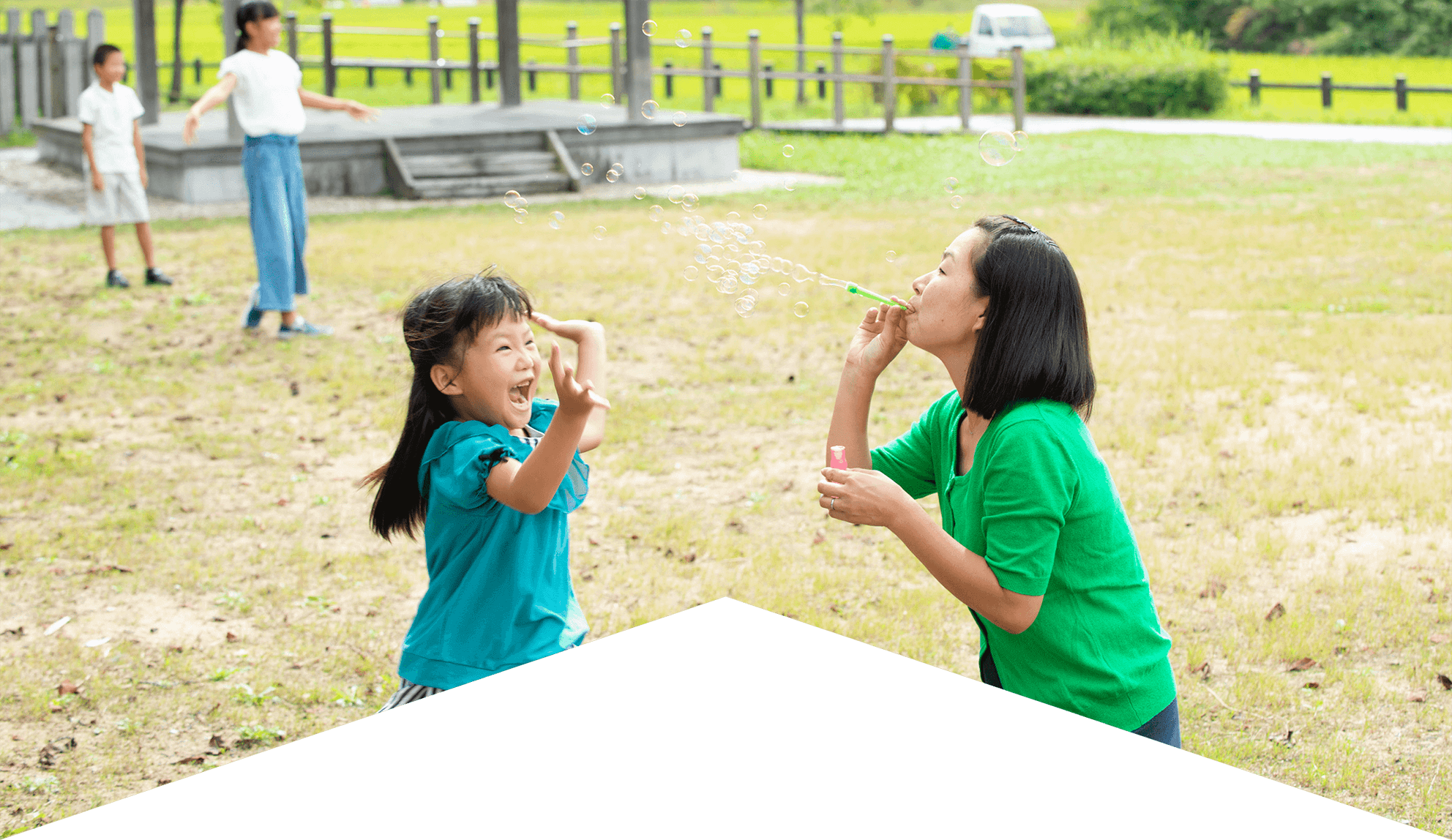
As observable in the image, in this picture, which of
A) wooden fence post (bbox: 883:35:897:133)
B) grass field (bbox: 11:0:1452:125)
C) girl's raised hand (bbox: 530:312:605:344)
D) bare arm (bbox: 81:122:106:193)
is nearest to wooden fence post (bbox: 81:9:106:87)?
grass field (bbox: 11:0:1452:125)

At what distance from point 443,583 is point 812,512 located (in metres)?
3.03

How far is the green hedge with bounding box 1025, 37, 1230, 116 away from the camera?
27297mm

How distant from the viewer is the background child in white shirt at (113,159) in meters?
10.1

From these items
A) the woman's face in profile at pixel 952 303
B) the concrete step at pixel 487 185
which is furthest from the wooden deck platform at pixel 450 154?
the woman's face in profile at pixel 952 303

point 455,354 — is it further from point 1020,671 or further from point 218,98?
point 218,98

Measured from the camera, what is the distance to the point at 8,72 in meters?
22.2

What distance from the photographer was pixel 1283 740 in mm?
3756

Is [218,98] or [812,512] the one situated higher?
[218,98]

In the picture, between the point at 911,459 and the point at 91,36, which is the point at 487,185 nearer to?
the point at 91,36

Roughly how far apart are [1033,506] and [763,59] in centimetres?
5503

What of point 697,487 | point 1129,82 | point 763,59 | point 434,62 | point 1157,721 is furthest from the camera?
point 763,59

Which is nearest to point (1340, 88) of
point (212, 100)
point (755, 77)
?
point (755, 77)

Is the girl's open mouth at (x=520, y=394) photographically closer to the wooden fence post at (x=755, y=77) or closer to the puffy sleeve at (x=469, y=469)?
the puffy sleeve at (x=469, y=469)

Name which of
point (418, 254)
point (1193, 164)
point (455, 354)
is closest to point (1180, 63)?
point (1193, 164)
